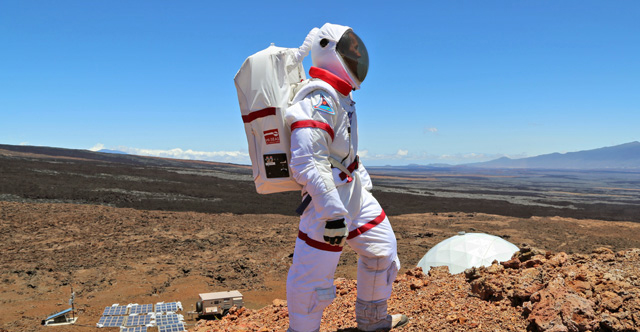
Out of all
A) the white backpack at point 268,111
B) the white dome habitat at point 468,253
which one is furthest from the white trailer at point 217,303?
the white backpack at point 268,111

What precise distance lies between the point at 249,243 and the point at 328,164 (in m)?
10.2

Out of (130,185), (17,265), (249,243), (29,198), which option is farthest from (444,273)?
(130,185)

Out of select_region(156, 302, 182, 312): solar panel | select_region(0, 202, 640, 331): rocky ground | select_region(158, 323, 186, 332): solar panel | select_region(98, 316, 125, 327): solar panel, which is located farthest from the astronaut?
select_region(156, 302, 182, 312): solar panel

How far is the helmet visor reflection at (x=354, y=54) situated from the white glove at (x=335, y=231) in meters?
1.34

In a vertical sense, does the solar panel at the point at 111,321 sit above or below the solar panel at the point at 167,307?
above

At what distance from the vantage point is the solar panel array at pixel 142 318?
6194 millimetres

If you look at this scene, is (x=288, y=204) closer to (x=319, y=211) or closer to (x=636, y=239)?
(x=636, y=239)

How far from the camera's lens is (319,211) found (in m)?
2.99

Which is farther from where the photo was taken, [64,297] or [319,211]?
[64,297]

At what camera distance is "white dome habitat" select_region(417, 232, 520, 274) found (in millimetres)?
7477

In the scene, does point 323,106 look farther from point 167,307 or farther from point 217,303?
point 167,307

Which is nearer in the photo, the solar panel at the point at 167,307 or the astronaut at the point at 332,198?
the astronaut at the point at 332,198

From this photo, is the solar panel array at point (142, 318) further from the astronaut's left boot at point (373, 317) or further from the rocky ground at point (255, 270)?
the astronaut's left boot at point (373, 317)

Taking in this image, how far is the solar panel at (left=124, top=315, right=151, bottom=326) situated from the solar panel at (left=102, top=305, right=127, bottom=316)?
1.20 feet
